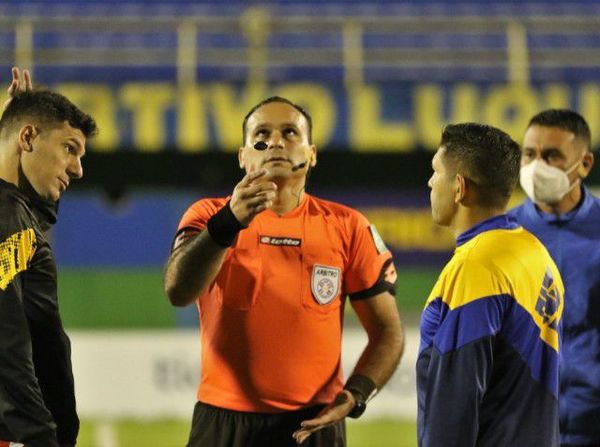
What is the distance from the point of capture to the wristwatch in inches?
125

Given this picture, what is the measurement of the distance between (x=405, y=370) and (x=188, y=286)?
464 centimetres

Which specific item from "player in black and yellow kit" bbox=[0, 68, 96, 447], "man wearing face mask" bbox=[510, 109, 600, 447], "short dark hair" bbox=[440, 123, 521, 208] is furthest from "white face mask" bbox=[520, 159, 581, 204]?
"player in black and yellow kit" bbox=[0, 68, 96, 447]

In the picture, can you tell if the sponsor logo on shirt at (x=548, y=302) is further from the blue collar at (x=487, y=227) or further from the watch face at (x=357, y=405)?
the watch face at (x=357, y=405)

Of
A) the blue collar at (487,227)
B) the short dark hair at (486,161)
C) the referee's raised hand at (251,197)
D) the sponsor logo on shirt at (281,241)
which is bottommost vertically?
the blue collar at (487,227)

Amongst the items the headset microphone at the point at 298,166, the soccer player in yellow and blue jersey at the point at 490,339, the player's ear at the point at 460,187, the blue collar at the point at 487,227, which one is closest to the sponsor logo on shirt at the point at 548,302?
the soccer player in yellow and blue jersey at the point at 490,339

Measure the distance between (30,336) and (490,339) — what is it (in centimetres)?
123

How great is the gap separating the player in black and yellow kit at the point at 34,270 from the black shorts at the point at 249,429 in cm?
53

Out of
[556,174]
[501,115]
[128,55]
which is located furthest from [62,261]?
[556,174]

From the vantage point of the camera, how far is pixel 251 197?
279 centimetres

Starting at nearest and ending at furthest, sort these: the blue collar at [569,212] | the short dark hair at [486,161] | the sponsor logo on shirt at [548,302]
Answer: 1. the sponsor logo on shirt at [548,302]
2. the short dark hair at [486,161]
3. the blue collar at [569,212]

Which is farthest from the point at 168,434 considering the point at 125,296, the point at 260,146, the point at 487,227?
the point at 487,227

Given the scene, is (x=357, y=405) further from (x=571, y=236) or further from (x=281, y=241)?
(x=571, y=236)

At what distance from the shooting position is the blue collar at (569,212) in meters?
3.81

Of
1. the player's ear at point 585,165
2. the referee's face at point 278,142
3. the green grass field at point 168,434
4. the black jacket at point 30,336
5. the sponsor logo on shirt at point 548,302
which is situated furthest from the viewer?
the green grass field at point 168,434
